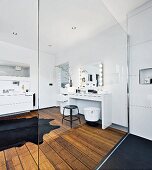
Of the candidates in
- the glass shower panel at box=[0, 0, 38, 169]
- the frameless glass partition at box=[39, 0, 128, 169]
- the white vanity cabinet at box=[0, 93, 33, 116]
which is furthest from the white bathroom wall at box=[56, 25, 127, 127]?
the white vanity cabinet at box=[0, 93, 33, 116]

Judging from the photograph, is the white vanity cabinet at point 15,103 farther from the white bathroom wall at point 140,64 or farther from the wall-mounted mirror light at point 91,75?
the white bathroom wall at point 140,64

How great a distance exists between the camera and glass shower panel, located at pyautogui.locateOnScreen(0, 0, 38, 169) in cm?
171

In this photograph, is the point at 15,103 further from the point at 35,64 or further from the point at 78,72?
the point at 78,72

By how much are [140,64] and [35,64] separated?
12.3 ft

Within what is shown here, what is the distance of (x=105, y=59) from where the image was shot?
9.42 ft

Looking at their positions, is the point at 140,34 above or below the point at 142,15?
below

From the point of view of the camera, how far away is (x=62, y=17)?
7.61 ft

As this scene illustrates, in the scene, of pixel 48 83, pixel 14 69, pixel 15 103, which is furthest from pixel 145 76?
pixel 14 69

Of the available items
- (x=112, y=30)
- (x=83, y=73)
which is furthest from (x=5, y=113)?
(x=112, y=30)

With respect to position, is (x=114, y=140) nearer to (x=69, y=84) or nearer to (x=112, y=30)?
(x=69, y=84)

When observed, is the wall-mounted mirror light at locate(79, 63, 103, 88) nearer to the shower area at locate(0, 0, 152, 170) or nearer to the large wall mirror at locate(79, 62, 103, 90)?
the large wall mirror at locate(79, 62, 103, 90)

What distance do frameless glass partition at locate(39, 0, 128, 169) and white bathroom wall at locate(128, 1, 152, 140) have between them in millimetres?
197

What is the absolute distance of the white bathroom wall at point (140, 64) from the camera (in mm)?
2041

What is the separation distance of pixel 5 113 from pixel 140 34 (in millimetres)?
4198
